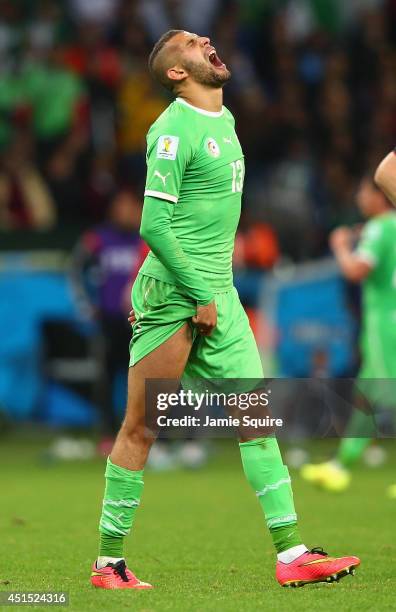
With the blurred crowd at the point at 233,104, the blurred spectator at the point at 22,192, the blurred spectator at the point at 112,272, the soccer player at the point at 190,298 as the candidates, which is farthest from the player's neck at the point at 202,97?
the blurred spectator at the point at 22,192

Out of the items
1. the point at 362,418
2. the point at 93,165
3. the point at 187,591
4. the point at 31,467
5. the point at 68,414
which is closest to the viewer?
the point at 187,591

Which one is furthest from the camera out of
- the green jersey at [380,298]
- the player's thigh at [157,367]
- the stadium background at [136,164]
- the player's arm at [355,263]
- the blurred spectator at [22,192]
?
the blurred spectator at [22,192]

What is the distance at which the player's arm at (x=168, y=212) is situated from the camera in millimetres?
6223

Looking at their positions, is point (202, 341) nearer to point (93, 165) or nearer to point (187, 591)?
point (187, 591)

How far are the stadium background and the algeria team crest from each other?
5.55m

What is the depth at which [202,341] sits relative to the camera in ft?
21.1

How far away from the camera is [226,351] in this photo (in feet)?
21.0

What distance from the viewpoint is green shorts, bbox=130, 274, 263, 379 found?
637 centimetres

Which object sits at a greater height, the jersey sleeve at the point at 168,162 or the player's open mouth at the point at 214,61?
the player's open mouth at the point at 214,61

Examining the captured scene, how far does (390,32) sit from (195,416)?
544 inches

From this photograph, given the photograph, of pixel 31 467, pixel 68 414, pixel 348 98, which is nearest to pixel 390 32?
pixel 348 98

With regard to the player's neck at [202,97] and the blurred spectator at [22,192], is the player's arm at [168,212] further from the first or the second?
the blurred spectator at [22,192]

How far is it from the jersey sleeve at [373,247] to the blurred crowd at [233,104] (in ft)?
14.5

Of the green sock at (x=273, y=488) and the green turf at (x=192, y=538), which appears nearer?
the green turf at (x=192, y=538)
